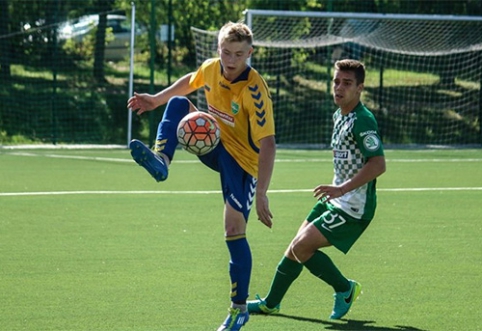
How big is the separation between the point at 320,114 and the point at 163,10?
4419mm

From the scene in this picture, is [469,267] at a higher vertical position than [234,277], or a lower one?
lower

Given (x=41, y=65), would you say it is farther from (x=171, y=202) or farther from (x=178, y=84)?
(x=178, y=84)

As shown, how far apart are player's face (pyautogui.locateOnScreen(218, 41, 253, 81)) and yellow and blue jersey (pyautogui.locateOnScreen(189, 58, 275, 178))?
0.41 feet

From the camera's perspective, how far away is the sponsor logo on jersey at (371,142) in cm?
680

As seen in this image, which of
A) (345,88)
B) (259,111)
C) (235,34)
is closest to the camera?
(235,34)

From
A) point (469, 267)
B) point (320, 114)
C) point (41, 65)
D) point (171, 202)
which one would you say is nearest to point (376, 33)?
point (320, 114)

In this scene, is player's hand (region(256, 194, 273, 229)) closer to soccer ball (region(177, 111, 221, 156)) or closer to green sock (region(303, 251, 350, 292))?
soccer ball (region(177, 111, 221, 156))

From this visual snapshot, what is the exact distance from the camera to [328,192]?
6.50 metres

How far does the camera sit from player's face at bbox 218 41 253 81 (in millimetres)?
6363

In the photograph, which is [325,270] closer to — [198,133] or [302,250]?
[302,250]

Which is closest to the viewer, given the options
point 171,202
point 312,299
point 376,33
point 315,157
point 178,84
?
point 178,84

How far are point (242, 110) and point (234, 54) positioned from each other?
378 millimetres

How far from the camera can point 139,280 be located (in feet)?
26.5

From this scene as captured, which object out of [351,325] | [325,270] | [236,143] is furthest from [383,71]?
[236,143]
